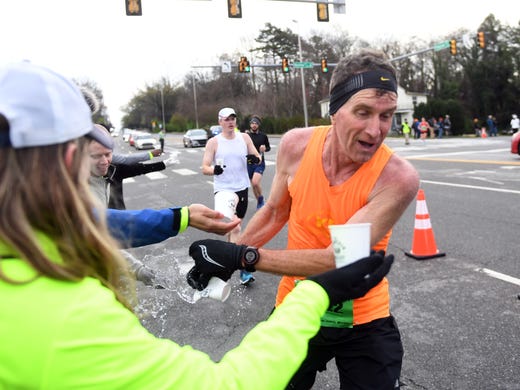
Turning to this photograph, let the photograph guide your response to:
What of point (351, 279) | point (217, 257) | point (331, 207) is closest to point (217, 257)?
point (217, 257)

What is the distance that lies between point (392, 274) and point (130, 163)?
123 inches

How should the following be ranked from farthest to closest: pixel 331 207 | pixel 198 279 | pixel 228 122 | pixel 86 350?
pixel 228 122
pixel 331 207
pixel 198 279
pixel 86 350

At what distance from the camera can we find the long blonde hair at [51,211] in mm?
919

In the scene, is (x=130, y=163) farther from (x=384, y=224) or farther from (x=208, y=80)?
(x=208, y=80)

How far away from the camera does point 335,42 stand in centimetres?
6306

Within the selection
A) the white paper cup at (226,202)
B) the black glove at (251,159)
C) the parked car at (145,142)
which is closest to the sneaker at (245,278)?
the white paper cup at (226,202)

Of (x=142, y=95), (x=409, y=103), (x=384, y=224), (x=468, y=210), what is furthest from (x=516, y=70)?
(x=142, y=95)

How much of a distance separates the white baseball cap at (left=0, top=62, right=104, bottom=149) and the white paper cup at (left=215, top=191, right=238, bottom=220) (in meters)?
5.02

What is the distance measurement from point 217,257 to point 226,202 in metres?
4.29

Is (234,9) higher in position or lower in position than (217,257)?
higher

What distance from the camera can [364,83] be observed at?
76.5 inches

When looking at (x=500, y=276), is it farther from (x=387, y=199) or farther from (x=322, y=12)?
(x=322, y=12)

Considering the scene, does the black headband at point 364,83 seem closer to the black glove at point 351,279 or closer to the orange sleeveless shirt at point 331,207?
the orange sleeveless shirt at point 331,207

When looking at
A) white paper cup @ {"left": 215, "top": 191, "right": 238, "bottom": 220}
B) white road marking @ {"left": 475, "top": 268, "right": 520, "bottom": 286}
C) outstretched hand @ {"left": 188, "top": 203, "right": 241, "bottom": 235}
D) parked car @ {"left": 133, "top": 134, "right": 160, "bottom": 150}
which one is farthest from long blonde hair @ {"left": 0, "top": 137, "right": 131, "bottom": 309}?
parked car @ {"left": 133, "top": 134, "right": 160, "bottom": 150}
